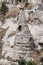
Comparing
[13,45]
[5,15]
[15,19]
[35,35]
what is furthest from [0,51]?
[5,15]

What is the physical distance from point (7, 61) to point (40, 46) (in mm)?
4307

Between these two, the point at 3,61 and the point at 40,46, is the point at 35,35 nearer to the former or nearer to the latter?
the point at 40,46

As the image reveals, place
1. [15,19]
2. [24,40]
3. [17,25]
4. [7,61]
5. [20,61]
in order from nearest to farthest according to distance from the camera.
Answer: [20,61], [7,61], [24,40], [17,25], [15,19]

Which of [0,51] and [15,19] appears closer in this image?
[0,51]

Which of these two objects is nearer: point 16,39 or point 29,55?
point 29,55

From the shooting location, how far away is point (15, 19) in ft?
161

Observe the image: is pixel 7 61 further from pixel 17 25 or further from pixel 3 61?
pixel 17 25

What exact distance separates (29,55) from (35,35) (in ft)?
11.2

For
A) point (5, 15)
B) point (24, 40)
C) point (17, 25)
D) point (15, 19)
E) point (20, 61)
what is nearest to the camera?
point (20, 61)

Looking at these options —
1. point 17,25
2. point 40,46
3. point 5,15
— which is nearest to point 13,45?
point 40,46

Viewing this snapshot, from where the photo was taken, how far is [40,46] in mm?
37375

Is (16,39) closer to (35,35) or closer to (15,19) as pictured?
(35,35)

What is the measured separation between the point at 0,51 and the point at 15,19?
10.5 m

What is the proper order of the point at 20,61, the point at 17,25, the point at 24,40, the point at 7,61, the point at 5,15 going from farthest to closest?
the point at 5,15 < the point at 17,25 < the point at 24,40 < the point at 7,61 < the point at 20,61
